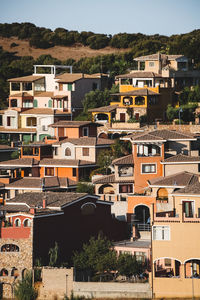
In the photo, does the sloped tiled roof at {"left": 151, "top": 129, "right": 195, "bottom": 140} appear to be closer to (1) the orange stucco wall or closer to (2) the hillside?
(1) the orange stucco wall

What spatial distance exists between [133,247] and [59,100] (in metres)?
30.9

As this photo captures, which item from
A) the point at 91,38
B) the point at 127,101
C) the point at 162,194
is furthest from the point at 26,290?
the point at 91,38

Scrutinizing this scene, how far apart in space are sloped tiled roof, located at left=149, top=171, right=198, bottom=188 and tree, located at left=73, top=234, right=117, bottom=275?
286 inches

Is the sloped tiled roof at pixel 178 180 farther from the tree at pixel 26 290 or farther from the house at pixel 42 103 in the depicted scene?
the house at pixel 42 103

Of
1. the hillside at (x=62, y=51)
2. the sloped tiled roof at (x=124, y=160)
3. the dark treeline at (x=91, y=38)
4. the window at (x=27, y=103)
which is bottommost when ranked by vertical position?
the sloped tiled roof at (x=124, y=160)

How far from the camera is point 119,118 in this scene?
83.5 metres

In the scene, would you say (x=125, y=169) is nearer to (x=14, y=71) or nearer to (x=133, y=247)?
(x=133, y=247)

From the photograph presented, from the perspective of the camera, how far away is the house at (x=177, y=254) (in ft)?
185

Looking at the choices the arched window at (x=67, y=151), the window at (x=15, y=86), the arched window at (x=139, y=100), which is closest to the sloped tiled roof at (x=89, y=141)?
the arched window at (x=67, y=151)

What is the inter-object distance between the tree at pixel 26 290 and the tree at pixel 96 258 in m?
2.71

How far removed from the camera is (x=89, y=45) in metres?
133

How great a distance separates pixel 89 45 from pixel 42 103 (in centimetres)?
4282

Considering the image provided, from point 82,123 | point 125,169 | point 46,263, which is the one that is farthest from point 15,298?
point 82,123

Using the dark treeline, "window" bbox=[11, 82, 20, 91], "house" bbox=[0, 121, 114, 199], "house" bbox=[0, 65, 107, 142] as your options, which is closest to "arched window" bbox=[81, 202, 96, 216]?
"house" bbox=[0, 121, 114, 199]
